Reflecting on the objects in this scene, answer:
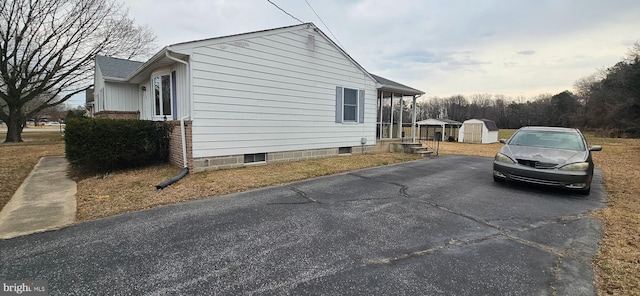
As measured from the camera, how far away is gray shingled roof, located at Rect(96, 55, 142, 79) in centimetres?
1298

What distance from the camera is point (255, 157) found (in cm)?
865

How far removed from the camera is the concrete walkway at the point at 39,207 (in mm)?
3771

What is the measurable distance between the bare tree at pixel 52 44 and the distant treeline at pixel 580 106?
2040 cm

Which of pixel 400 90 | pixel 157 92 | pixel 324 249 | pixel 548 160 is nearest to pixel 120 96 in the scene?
pixel 157 92

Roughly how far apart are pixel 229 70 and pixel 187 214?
4.75 m

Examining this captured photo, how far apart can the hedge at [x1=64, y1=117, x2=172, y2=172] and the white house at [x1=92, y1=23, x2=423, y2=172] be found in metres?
0.76

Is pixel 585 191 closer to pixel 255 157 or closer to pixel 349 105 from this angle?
pixel 349 105

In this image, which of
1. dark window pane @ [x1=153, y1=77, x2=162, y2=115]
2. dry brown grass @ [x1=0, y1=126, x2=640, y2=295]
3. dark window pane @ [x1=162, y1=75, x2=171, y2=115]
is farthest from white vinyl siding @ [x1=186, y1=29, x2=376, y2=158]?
dark window pane @ [x1=153, y1=77, x2=162, y2=115]

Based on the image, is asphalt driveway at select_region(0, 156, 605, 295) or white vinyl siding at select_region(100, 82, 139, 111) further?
white vinyl siding at select_region(100, 82, 139, 111)

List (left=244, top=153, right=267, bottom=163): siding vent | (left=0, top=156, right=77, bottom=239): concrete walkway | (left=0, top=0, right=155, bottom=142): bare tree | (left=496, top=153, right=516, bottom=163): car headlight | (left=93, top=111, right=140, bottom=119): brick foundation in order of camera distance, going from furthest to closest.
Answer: (left=0, top=0, right=155, bottom=142): bare tree
(left=93, top=111, right=140, bottom=119): brick foundation
(left=244, top=153, right=267, bottom=163): siding vent
(left=496, top=153, right=516, bottom=163): car headlight
(left=0, top=156, right=77, bottom=239): concrete walkway

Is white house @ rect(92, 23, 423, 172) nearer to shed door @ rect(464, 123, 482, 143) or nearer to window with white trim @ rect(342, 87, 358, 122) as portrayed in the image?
Answer: window with white trim @ rect(342, 87, 358, 122)

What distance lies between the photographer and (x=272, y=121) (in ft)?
28.8

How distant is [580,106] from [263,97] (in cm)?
5183

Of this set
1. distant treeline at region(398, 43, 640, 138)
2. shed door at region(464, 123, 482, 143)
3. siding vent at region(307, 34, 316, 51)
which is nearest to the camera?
siding vent at region(307, 34, 316, 51)
